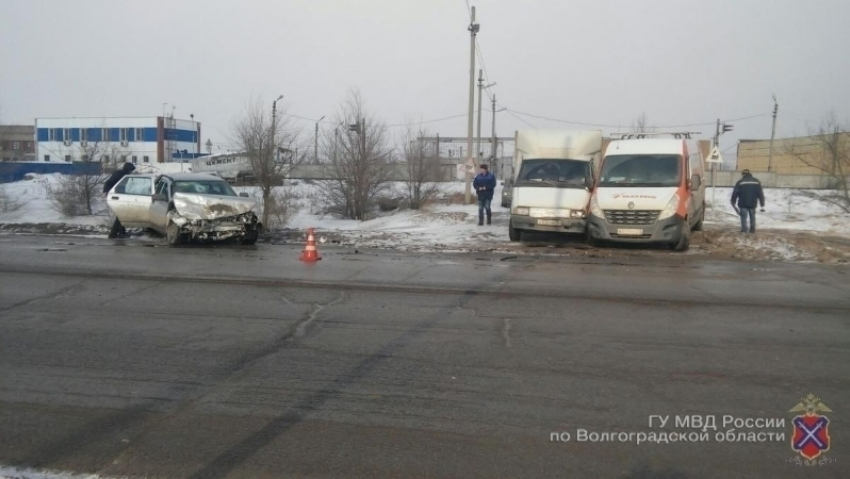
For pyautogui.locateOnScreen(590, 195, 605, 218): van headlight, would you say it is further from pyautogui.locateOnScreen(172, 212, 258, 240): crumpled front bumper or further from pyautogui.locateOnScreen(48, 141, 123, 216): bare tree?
pyautogui.locateOnScreen(48, 141, 123, 216): bare tree

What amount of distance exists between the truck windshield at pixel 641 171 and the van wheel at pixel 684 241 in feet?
3.25

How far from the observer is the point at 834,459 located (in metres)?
4.05

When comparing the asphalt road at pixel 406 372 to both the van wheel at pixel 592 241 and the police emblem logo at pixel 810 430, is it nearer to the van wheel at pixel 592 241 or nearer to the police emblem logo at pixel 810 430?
the police emblem logo at pixel 810 430

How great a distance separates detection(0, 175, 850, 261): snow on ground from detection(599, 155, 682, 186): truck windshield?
1910 mm

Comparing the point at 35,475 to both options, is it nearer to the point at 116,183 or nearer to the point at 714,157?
the point at 116,183

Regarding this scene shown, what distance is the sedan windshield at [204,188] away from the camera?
15.3 m

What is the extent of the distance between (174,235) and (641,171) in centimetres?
1071

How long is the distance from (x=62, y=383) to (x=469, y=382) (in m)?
3.41

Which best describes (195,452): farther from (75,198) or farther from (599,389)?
(75,198)

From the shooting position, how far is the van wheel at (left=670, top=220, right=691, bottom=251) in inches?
555

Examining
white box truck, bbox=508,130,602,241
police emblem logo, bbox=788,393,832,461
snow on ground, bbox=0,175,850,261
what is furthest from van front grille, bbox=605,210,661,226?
police emblem logo, bbox=788,393,832,461

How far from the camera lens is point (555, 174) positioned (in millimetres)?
16078

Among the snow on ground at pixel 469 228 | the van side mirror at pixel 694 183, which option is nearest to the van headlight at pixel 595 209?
the snow on ground at pixel 469 228

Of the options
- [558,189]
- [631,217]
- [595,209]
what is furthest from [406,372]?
[558,189]
